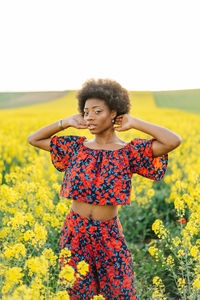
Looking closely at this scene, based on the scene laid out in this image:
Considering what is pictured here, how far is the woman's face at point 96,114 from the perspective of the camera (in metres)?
2.06

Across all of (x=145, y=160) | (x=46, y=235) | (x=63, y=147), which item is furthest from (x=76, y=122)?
(x=46, y=235)

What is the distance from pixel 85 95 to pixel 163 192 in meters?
3.49

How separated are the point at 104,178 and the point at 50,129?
58cm

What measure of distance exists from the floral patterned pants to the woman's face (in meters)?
0.63

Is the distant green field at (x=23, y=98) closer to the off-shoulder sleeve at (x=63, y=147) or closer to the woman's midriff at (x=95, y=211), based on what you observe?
the off-shoulder sleeve at (x=63, y=147)

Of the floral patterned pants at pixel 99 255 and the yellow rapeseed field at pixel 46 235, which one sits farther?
the floral patterned pants at pixel 99 255

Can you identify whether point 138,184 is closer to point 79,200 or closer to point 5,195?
point 5,195

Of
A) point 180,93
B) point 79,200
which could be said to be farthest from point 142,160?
point 180,93

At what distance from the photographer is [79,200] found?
212cm

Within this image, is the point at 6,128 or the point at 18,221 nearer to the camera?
the point at 18,221

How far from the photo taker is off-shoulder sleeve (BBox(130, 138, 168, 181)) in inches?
82.4

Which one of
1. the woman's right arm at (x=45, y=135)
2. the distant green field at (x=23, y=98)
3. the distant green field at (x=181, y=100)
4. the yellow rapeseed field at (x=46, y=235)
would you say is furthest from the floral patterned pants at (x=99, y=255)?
the distant green field at (x=23, y=98)

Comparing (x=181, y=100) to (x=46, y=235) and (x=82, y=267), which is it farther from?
(x=82, y=267)

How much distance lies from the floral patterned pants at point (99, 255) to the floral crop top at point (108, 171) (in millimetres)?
198
